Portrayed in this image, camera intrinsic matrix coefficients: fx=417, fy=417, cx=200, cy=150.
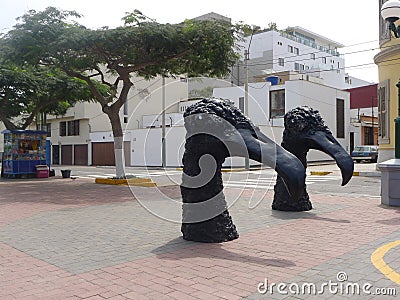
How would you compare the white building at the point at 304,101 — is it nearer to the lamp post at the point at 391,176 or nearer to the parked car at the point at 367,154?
the parked car at the point at 367,154

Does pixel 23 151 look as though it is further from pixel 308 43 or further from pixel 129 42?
pixel 308 43

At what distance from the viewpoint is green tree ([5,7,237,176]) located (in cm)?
1430

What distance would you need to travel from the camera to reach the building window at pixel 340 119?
3628 cm

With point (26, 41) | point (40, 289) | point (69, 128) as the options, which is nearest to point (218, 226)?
point (40, 289)

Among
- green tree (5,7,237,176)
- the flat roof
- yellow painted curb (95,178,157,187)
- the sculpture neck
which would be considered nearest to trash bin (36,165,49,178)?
yellow painted curb (95,178,157,187)

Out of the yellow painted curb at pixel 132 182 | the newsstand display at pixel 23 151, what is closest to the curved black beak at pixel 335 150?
the yellow painted curb at pixel 132 182

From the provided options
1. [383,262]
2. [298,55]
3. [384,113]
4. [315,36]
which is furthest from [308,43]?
[383,262]

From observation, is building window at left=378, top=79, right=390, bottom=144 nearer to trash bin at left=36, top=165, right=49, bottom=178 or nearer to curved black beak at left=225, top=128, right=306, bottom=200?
curved black beak at left=225, top=128, right=306, bottom=200

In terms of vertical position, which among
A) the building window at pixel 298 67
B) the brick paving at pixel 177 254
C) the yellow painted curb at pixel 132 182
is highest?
the building window at pixel 298 67

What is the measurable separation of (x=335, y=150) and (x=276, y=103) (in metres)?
25.4

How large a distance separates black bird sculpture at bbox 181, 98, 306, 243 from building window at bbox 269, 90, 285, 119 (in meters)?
27.3

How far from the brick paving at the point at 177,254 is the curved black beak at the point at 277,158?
3.17 ft

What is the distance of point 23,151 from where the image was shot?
2125 centimetres

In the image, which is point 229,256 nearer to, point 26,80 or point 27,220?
point 27,220
